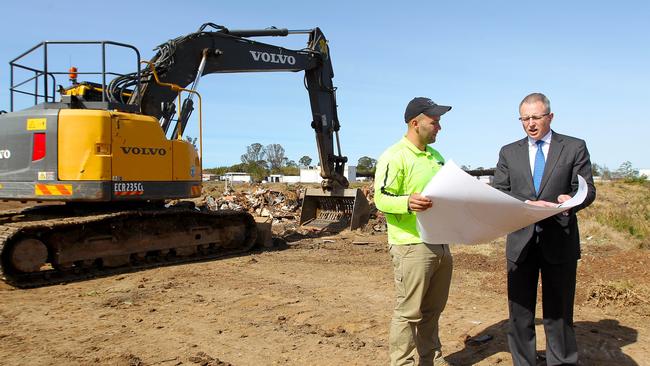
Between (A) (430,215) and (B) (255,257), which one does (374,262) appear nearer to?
(B) (255,257)

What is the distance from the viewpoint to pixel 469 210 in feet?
10.9

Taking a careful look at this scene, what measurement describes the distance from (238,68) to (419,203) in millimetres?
8906

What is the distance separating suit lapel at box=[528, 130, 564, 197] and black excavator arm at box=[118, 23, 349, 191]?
715 cm

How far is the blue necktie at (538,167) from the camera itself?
365cm

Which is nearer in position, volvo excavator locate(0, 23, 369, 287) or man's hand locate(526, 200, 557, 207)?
man's hand locate(526, 200, 557, 207)

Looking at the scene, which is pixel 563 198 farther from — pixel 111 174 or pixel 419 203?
pixel 111 174

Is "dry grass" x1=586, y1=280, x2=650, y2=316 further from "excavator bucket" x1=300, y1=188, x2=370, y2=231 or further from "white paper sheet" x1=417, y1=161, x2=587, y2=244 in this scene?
"excavator bucket" x1=300, y1=188, x2=370, y2=231

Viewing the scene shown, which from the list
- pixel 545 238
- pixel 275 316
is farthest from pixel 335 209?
pixel 545 238

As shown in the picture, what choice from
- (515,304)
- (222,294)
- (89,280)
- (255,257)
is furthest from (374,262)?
(515,304)

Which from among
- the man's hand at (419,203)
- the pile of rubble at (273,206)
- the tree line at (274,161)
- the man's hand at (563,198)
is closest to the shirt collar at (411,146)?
the man's hand at (419,203)

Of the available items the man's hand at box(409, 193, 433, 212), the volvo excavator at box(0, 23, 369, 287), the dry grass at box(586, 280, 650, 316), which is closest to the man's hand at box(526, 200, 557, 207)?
the man's hand at box(409, 193, 433, 212)

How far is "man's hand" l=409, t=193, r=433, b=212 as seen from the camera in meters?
3.28

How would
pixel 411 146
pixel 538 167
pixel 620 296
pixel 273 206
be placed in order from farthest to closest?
pixel 273 206
pixel 620 296
pixel 411 146
pixel 538 167

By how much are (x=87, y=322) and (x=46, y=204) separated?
462 cm
